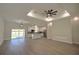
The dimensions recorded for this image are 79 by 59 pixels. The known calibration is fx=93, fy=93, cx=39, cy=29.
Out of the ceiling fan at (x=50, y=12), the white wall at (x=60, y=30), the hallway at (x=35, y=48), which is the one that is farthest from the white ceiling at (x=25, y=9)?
the hallway at (x=35, y=48)

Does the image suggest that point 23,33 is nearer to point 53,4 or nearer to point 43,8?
point 43,8

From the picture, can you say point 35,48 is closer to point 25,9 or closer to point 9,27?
point 9,27

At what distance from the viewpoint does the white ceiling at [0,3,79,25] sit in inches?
109

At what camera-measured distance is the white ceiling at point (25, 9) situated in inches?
109

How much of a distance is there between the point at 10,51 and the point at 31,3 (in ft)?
5.08

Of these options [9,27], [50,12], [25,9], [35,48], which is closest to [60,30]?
[50,12]

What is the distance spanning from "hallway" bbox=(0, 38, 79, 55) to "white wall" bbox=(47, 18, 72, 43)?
196mm

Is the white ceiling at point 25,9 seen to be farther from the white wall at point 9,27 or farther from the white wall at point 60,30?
the white wall at point 60,30

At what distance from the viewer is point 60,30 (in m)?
3.31

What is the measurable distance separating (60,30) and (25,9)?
1410 mm

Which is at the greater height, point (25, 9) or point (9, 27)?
point (25, 9)

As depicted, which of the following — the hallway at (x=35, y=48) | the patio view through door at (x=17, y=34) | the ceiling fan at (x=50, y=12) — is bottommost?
the hallway at (x=35, y=48)

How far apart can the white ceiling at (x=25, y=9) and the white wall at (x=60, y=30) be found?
0.33 meters
